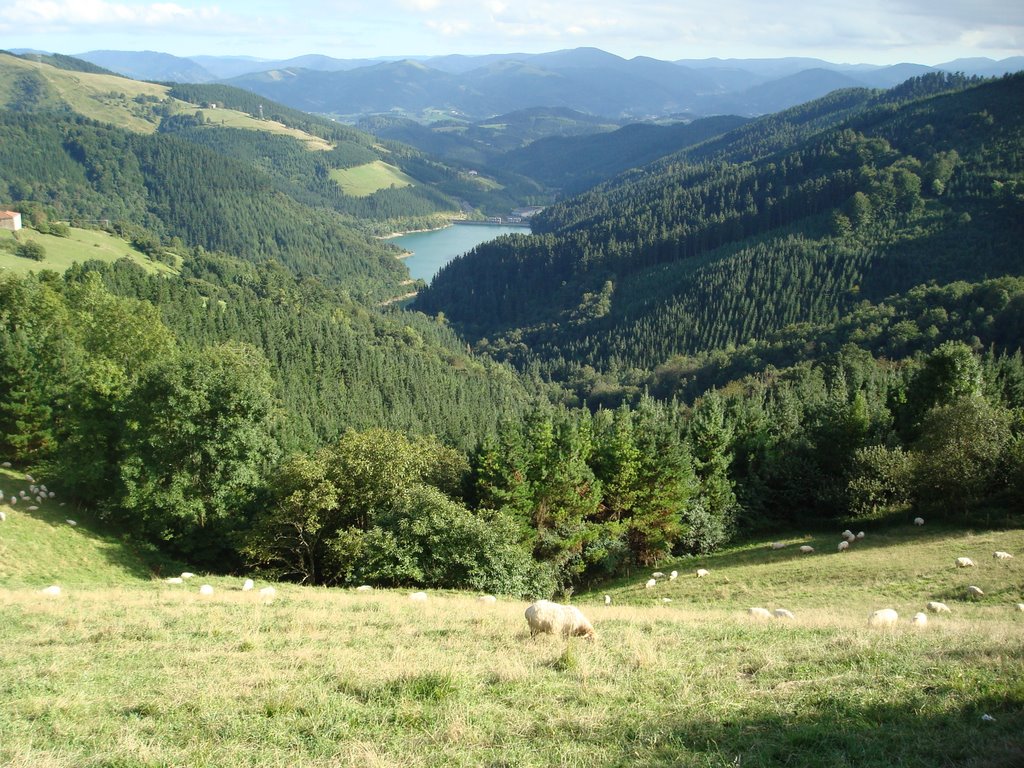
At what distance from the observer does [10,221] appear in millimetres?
130000

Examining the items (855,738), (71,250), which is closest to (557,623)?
(855,738)

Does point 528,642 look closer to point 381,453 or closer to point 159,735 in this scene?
point 159,735

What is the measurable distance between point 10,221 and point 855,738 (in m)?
166

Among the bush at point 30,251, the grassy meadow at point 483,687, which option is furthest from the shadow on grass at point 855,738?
the bush at point 30,251

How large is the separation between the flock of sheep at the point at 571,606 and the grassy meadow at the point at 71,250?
8270cm

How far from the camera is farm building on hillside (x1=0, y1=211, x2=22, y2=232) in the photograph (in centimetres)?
12935

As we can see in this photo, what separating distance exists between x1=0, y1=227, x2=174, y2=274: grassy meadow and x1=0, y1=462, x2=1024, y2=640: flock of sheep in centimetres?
8270

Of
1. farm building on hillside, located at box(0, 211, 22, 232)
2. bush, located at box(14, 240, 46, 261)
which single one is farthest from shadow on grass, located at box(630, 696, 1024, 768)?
farm building on hillside, located at box(0, 211, 22, 232)

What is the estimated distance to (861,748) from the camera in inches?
412

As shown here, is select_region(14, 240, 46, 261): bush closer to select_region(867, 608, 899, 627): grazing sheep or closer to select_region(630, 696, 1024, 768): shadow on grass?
select_region(867, 608, 899, 627): grazing sheep

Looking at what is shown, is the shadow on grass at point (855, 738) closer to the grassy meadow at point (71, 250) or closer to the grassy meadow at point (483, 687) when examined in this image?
the grassy meadow at point (483, 687)

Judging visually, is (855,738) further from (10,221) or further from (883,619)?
(10,221)

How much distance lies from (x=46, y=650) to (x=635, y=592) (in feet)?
86.6

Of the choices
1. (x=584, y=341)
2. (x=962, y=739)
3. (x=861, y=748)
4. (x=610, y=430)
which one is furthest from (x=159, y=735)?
(x=584, y=341)
